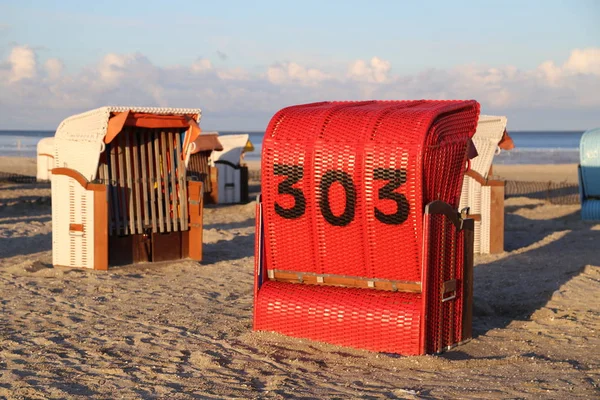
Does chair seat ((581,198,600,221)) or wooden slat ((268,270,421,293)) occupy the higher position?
wooden slat ((268,270,421,293))

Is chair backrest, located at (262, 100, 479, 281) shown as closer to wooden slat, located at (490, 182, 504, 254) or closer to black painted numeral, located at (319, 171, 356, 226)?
black painted numeral, located at (319, 171, 356, 226)

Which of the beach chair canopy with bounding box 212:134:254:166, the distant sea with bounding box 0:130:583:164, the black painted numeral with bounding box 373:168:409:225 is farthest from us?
the distant sea with bounding box 0:130:583:164

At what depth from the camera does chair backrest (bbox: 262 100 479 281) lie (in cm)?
726

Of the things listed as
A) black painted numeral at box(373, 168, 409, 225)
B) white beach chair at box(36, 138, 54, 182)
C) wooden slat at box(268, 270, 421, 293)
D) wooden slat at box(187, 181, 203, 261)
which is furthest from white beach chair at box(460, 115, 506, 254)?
white beach chair at box(36, 138, 54, 182)

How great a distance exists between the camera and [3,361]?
6797mm

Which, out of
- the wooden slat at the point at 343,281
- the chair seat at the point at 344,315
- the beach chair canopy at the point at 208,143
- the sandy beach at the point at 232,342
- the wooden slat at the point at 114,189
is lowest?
the sandy beach at the point at 232,342

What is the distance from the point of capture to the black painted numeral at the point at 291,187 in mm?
7715

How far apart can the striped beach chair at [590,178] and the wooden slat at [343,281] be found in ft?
48.1

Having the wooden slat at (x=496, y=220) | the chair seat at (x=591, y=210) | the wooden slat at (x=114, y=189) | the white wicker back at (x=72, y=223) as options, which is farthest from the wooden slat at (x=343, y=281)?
the chair seat at (x=591, y=210)

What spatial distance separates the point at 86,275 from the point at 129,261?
3.42 ft

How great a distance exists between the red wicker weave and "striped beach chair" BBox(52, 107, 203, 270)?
447cm

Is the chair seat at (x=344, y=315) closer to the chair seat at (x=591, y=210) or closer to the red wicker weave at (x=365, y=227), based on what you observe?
the red wicker weave at (x=365, y=227)

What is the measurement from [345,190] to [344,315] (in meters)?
1.13

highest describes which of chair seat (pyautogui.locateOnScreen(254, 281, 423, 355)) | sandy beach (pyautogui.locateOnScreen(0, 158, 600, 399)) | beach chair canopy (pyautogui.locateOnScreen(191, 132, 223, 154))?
beach chair canopy (pyautogui.locateOnScreen(191, 132, 223, 154))
